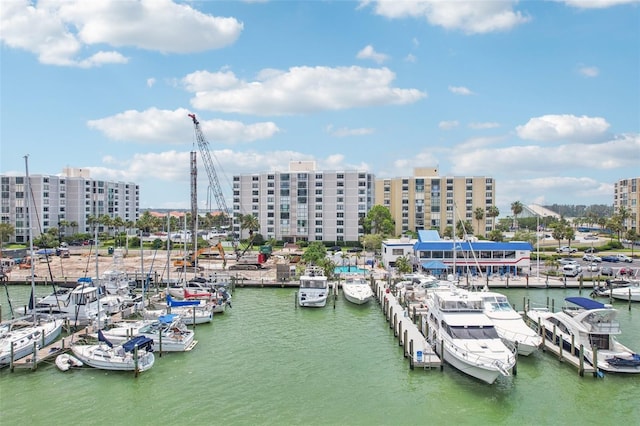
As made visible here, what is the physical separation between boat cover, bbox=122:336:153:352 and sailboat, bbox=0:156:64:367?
619cm

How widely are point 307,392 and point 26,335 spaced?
21079mm

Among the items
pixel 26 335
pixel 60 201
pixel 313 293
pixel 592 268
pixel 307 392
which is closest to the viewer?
pixel 307 392

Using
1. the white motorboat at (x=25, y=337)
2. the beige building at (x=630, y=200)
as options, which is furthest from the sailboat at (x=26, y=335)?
the beige building at (x=630, y=200)

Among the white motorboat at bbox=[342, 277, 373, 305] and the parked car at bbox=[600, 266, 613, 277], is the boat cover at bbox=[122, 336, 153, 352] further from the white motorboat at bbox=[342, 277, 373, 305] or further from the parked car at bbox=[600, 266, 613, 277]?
the parked car at bbox=[600, 266, 613, 277]

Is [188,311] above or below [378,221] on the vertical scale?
below

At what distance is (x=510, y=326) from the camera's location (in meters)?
34.7

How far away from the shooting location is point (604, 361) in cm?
3056

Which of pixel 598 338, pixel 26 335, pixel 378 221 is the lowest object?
pixel 26 335

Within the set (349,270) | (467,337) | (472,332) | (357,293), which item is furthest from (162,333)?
(349,270)

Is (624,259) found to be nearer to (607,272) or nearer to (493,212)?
(607,272)

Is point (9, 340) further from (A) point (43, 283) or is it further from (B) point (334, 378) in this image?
(A) point (43, 283)

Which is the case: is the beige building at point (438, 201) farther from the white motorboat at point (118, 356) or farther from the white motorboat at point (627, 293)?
the white motorboat at point (118, 356)

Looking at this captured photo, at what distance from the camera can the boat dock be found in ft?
103

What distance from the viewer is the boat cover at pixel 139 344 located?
3125 centimetres
